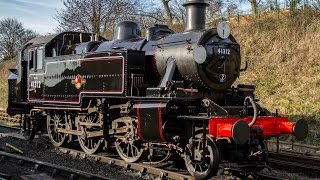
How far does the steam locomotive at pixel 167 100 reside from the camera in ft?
23.9

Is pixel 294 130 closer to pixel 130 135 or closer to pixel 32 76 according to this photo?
pixel 130 135

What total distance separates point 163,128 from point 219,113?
1.08 metres

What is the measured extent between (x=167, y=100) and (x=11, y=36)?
5313cm

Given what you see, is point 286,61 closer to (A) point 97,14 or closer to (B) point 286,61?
(B) point 286,61

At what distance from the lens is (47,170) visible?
8.41 meters

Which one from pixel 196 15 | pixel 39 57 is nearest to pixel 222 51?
pixel 196 15

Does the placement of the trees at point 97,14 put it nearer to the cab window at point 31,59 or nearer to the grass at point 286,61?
the grass at point 286,61

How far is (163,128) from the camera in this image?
761 centimetres

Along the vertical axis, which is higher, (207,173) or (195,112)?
(195,112)

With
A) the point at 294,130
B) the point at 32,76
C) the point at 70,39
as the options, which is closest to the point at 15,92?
the point at 32,76

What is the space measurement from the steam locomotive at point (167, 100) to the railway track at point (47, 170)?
137 cm

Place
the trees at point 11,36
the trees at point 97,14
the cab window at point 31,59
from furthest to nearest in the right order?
the trees at point 11,36 < the trees at point 97,14 < the cab window at point 31,59

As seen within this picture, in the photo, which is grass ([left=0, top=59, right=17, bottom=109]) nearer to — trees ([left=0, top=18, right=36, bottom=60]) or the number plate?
trees ([left=0, top=18, right=36, bottom=60])

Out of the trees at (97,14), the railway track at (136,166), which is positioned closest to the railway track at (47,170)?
the railway track at (136,166)
